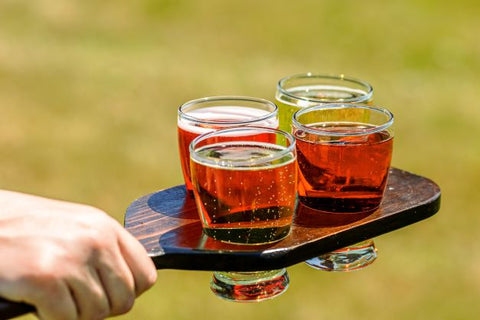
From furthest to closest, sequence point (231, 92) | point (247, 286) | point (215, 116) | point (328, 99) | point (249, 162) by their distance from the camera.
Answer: point (231, 92) → point (328, 99) → point (215, 116) → point (247, 286) → point (249, 162)

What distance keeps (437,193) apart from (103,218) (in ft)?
2.67

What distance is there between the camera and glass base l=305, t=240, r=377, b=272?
1.93m

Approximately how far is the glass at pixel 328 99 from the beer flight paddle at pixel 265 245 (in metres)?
0.15

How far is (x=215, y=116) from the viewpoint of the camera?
1.92 meters

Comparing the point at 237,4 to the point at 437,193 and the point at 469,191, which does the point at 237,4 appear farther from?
the point at 437,193

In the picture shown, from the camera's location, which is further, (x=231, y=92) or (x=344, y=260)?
(x=231, y=92)

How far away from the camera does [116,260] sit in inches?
53.3

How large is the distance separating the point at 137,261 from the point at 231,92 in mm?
5502

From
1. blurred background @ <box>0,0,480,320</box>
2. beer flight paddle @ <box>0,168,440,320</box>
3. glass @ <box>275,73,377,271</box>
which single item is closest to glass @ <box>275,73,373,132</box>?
glass @ <box>275,73,377,271</box>

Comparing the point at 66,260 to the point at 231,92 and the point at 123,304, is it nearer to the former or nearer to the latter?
the point at 123,304

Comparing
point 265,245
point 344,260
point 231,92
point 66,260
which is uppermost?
point 66,260

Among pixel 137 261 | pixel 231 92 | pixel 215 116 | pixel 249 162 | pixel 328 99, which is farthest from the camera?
pixel 231 92

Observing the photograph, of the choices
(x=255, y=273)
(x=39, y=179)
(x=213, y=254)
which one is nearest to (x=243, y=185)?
(x=213, y=254)

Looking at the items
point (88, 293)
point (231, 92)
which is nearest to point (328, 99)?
point (88, 293)
